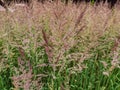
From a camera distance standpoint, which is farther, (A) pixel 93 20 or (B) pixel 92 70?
(A) pixel 93 20

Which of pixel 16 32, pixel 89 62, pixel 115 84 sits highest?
pixel 16 32

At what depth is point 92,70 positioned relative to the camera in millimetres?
3062

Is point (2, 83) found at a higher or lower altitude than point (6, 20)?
lower

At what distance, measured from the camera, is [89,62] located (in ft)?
10.3

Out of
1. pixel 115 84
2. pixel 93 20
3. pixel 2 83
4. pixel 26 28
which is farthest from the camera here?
pixel 93 20

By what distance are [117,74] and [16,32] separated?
1240 mm

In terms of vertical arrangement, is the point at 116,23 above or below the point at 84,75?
above

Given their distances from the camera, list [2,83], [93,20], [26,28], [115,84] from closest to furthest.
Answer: [2,83] < [115,84] < [26,28] < [93,20]

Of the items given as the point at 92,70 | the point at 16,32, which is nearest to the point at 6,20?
the point at 16,32

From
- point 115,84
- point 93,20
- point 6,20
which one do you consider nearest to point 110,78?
point 115,84

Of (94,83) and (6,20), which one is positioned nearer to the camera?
(94,83)

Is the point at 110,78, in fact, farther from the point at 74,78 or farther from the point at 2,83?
the point at 2,83

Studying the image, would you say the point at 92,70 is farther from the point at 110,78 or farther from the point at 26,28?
the point at 26,28

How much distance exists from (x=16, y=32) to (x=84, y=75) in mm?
976
